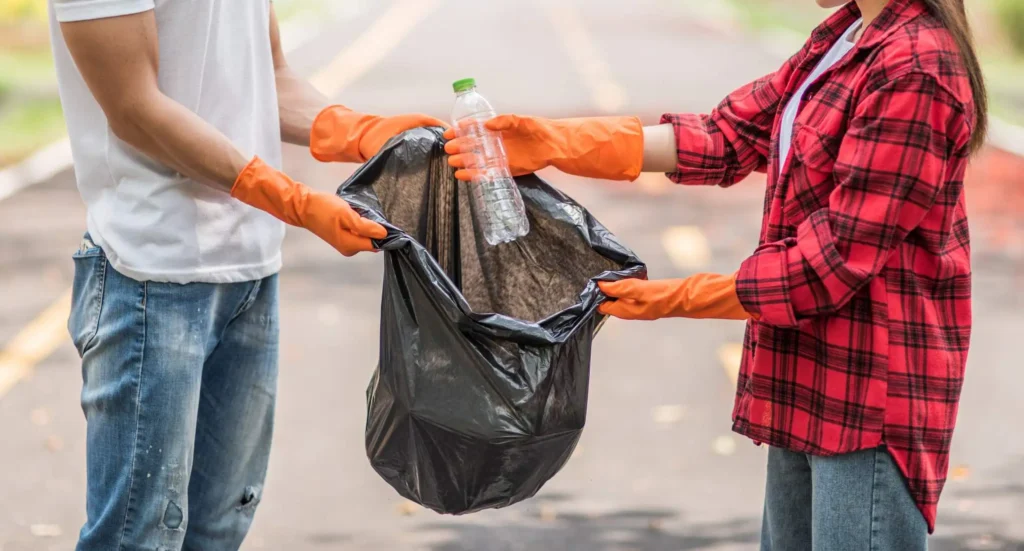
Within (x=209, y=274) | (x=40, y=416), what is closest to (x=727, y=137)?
(x=209, y=274)

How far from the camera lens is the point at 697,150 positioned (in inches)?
112

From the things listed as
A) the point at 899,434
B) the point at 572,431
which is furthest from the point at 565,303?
the point at 899,434

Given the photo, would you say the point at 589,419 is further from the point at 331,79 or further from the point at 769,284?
the point at 331,79

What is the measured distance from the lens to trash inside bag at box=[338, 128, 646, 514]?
2.54m

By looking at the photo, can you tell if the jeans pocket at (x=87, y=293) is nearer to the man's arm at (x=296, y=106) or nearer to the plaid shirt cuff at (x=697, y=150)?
the man's arm at (x=296, y=106)

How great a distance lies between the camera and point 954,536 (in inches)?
165

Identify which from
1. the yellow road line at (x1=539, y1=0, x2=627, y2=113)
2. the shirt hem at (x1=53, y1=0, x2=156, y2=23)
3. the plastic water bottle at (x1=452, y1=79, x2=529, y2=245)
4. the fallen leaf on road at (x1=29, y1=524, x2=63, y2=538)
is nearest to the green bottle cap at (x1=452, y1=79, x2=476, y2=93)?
the plastic water bottle at (x1=452, y1=79, x2=529, y2=245)

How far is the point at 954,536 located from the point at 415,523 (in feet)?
6.17

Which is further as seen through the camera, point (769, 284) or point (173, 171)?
point (173, 171)

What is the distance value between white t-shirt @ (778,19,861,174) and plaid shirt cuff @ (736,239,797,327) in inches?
7.9

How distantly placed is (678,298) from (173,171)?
1086 mm

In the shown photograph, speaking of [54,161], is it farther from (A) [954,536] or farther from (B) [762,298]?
(B) [762,298]

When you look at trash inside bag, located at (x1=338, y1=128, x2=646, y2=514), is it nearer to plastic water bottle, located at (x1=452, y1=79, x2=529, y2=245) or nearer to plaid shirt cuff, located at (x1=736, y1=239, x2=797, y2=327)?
plastic water bottle, located at (x1=452, y1=79, x2=529, y2=245)

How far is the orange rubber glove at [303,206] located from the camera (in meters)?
2.54
